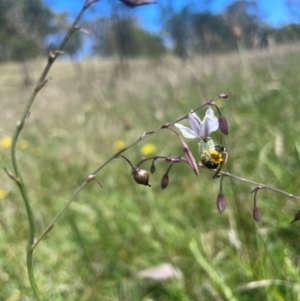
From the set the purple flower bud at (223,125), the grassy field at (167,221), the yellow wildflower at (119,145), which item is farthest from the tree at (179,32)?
the purple flower bud at (223,125)

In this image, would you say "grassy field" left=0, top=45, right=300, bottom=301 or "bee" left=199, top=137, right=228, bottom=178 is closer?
"bee" left=199, top=137, right=228, bottom=178

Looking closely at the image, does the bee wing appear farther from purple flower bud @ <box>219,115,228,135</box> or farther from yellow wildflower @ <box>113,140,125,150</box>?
yellow wildflower @ <box>113,140,125,150</box>

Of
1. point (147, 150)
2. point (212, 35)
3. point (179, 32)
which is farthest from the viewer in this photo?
point (179, 32)

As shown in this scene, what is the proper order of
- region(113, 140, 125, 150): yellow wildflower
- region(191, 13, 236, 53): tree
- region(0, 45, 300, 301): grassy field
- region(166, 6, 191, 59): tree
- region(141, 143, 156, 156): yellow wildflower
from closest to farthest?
region(0, 45, 300, 301): grassy field, region(191, 13, 236, 53): tree, region(166, 6, 191, 59): tree, region(141, 143, 156, 156): yellow wildflower, region(113, 140, 125, 150): yellow wildflower

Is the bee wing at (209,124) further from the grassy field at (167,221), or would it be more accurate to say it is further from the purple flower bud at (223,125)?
the grassy field at (167,221)

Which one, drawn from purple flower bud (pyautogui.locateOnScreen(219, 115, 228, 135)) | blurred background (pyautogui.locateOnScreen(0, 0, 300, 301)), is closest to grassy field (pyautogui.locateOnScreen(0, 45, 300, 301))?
blurred background (pyautogui.locateOnScreen(0, 0, 300, 301))

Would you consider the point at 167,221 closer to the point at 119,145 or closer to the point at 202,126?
the point at 119,145

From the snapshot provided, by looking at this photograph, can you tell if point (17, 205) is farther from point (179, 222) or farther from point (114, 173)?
point (179, 222)

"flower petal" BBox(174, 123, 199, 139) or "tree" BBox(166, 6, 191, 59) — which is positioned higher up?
"flower petal" BBox(174, 123, 199, 139)

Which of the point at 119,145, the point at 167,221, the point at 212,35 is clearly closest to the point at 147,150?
the point at 119,145
